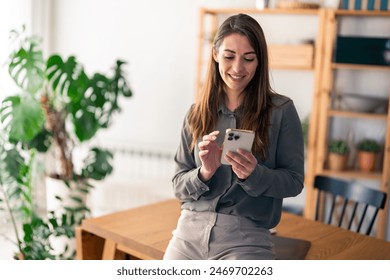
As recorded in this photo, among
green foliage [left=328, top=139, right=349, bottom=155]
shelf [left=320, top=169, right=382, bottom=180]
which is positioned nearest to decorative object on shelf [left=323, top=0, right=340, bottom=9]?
green foliage [left=328, top=139, right=349, bottom=155]

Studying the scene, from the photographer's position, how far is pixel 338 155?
106 inches

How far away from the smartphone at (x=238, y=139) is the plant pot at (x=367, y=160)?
6.08 ft

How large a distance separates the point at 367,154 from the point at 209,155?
184cm

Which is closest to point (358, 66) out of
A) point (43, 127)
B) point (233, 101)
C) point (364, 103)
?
point (364, 103)

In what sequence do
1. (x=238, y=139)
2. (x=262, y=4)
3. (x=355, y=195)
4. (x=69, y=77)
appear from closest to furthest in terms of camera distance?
(x=238, y=139) → (x=355, y=195) → (x=69, y=77) → (x=262, y=4)

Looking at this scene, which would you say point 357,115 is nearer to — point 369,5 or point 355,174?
point 355,174

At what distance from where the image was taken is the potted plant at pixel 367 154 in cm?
266

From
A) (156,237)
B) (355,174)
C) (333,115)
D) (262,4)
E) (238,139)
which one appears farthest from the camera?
(333,115)

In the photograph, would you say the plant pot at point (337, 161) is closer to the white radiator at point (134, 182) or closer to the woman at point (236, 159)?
the white radiator at point (134, 182)

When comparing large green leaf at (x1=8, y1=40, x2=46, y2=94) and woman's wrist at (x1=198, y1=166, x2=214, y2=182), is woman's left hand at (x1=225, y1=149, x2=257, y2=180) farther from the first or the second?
large green leaf at (x1=8, y1=40, x2=46, y2=94)

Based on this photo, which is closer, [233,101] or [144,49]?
[233,101]

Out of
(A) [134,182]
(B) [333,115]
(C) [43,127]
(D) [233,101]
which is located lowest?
(A) [134,182]
